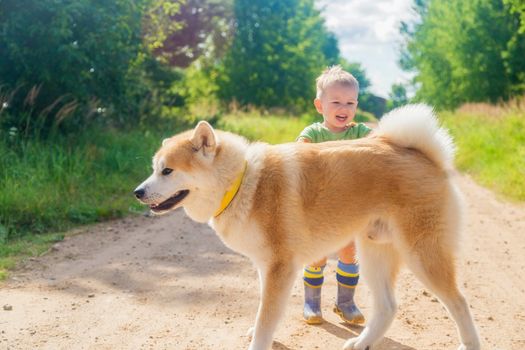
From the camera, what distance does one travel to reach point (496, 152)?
1077 centimetres

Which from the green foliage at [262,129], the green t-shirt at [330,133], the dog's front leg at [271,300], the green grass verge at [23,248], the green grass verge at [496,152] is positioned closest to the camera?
the dog's front leg at [271,300]

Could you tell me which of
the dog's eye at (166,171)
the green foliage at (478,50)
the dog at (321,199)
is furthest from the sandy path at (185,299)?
the green foliage at (478,50)

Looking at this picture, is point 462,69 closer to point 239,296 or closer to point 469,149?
point 469,149

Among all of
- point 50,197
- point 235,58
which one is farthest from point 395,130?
point 235,58

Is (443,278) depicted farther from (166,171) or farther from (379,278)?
(166,171)

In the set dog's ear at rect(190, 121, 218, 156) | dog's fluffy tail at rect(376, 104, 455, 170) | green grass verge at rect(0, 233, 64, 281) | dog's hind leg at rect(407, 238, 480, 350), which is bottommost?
green grass verge at rect(0, 233, 64, 281)

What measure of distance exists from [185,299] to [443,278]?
2067mm

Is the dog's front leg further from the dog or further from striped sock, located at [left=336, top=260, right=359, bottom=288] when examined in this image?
striped sock, located at [left=336, top=260, right=359, bottom=288]

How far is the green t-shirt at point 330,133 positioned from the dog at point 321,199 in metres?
0.73

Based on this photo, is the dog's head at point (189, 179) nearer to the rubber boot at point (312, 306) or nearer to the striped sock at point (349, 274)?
the rubber boot at point (312, 306)

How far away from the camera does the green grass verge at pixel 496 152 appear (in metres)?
8.87

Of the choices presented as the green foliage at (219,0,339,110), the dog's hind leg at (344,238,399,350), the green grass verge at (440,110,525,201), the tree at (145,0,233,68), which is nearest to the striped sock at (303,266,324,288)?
the dog's hind leg at (344,238,399,350)

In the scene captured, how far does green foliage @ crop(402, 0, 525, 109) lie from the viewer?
821 inches

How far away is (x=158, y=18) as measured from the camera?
42.1ft
